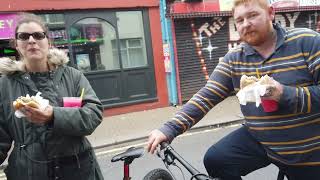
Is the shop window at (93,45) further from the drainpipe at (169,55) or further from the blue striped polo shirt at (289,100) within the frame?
the blue striped polo shirt at (289,100)

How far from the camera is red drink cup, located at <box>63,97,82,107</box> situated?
2.57 m

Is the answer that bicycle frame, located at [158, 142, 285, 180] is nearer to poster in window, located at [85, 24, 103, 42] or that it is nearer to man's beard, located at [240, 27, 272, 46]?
man's beard, located at [240, 27, 272, 46]

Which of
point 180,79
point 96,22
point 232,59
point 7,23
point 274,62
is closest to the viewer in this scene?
point 274,62

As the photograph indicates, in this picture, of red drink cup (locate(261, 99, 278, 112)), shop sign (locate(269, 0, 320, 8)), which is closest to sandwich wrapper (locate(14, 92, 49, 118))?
red drink cup (locate(261, 99, 278, 112))

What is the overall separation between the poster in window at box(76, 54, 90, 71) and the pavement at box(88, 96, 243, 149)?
1.46 metres

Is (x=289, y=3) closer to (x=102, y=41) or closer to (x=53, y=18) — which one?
(x=102, y=41)

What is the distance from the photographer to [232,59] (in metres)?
2.51

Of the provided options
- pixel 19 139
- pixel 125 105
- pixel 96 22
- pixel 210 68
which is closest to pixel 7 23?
pixel 96 22

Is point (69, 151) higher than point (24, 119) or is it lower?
lower

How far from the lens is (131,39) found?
1192 cm

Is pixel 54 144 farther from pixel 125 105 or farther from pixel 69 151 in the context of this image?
pixel 125 105

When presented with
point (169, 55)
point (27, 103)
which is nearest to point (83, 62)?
point (169, 55)

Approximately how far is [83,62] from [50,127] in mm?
8934

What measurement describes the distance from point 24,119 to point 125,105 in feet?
29.9
